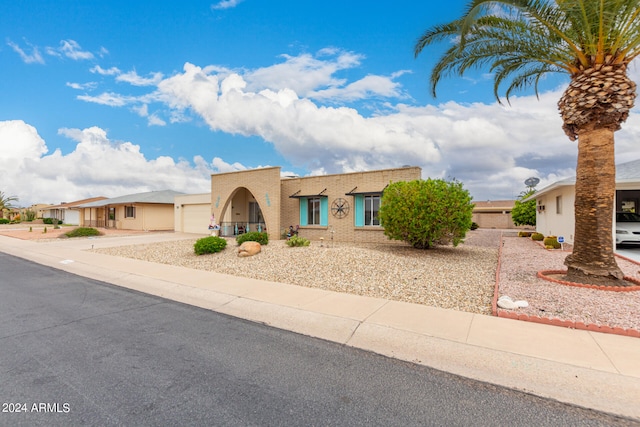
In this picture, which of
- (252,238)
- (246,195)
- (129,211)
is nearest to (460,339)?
(252,238)

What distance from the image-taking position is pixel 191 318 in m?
6.09

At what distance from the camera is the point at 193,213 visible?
91.1 feet

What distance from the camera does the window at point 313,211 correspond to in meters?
19.1

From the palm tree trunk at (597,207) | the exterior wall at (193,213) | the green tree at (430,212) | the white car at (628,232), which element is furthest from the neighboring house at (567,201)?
the exterior wall at (193,213)

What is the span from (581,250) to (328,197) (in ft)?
39.8

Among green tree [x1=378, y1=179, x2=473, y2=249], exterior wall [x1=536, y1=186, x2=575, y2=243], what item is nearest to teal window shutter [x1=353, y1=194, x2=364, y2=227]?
green tree [x1=378, y1=179, x2=473, y2=249]

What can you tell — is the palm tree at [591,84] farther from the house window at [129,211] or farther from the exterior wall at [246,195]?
the house window at [129,211]

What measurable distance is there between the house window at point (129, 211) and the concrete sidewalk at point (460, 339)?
1133 inches

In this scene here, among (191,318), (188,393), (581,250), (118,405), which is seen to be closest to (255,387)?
(188,393)

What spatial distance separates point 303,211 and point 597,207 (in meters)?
14.0

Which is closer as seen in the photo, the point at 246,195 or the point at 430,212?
the point at 430,212

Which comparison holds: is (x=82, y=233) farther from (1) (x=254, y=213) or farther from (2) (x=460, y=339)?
(2) (x=460, y=339)

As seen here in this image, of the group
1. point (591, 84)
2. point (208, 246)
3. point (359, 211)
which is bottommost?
point (208, 246)

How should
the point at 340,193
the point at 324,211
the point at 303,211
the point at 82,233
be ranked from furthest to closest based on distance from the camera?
1. the point at 82,233
2. the point at 303,211
3. the point at 324,211
4. the point at 340,193
